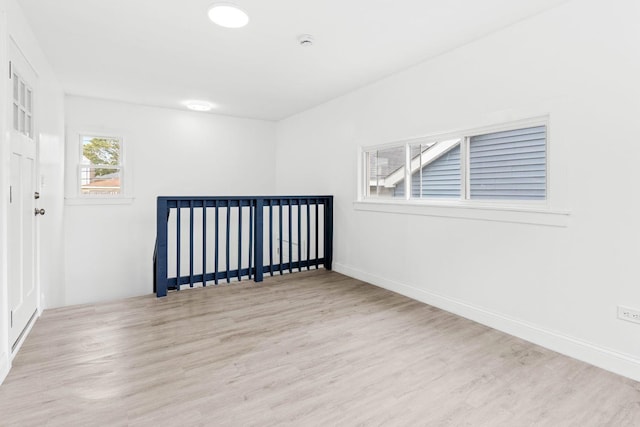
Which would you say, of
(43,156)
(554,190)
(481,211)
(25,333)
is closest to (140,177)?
(43,156)

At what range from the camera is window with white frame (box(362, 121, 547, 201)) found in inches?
105

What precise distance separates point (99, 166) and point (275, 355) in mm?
4327

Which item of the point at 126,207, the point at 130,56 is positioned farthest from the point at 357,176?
the point at 126,207

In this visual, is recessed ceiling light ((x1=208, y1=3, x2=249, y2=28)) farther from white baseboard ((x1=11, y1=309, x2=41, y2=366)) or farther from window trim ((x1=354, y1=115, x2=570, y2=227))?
white baseboard ((x1=11, y1=309, x2=41, y2=366))

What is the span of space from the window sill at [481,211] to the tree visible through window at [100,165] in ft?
12.9

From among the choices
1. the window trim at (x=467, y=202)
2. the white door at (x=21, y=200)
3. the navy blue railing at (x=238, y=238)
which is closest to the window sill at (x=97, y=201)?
the navy blue railing at (x=238, y=238)

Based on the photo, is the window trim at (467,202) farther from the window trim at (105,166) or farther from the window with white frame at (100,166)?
the window with white frame at (100,166)

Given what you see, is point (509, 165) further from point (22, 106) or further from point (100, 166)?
point (100, 166)

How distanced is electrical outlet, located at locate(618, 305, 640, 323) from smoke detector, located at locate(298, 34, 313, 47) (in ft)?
9.87

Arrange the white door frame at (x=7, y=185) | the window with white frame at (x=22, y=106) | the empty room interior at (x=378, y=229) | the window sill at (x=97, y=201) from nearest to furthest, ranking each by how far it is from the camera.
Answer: the empty room interior at (x=378, y=229), the white door frame at (x=7, y=185), the window with white frame at (x=22, y=106), the window sill at (x=97, y=201)

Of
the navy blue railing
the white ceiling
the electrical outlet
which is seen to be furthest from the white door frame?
the electrical outlet

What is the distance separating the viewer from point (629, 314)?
2.10 m

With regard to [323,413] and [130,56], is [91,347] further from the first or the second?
[130,56]

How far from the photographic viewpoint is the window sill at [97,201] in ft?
15.8
